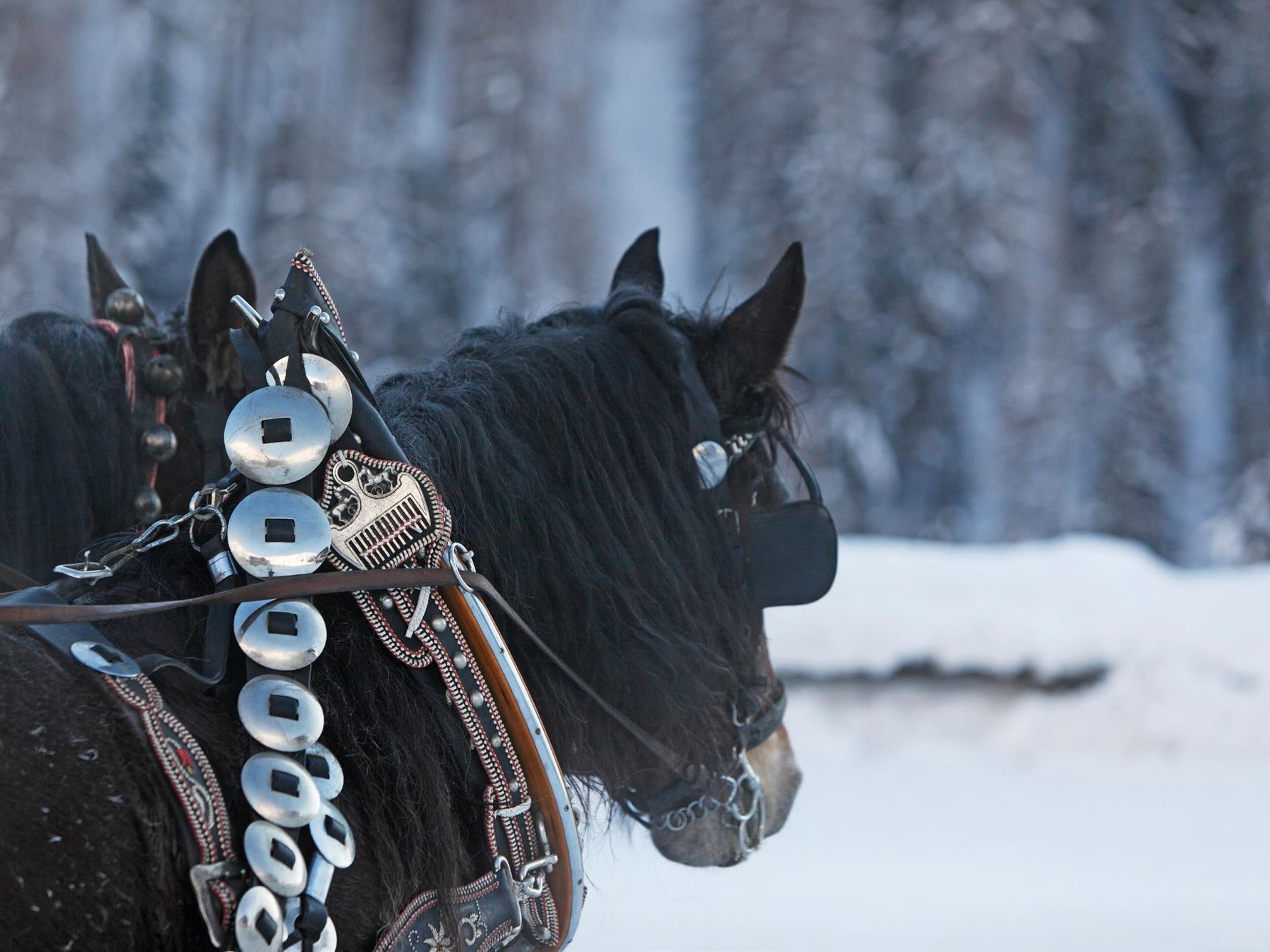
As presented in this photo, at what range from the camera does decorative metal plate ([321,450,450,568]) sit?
1.00 m

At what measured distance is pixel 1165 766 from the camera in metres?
3.28

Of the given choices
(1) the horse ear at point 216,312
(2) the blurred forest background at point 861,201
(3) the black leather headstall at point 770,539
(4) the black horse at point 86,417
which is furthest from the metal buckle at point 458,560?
(2) the blurred forest background at point 861,201

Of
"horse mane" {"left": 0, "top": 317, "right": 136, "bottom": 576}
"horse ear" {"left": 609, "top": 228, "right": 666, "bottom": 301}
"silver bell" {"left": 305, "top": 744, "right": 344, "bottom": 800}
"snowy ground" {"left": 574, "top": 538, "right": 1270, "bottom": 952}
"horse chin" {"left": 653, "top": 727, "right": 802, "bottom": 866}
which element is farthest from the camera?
"snowy ground" {"left": 574, "top": 538, "right": 1270, "bottom": 952}

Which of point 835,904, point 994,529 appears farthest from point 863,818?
point 994,529

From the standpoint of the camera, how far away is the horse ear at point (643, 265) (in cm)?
158


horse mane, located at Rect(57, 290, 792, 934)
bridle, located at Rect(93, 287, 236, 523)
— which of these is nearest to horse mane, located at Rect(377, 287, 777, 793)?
horse mane, located at Rect(57, 290, 792, 934)

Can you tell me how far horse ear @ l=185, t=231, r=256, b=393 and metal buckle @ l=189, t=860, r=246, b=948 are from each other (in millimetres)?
1186

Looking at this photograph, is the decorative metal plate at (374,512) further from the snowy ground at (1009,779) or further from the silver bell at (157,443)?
the snowy ground at (1009,779)

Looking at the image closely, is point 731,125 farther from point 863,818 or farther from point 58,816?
point 58,816

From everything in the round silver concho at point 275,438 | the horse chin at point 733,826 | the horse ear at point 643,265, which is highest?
the round silver concho at point 275,438

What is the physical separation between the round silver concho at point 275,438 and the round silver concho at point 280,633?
112 millimetres

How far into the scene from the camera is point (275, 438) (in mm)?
973

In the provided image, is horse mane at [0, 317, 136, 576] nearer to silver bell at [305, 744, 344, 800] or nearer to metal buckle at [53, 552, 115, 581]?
metal buckle at [53, 552, 115, 581]

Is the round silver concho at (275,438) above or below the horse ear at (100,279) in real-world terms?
above
